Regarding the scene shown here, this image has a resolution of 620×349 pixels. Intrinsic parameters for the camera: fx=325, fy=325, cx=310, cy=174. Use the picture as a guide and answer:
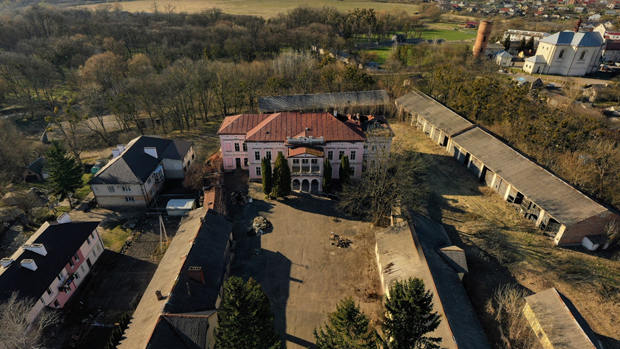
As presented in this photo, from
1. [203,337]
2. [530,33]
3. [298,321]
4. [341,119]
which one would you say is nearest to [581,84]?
[530,33]

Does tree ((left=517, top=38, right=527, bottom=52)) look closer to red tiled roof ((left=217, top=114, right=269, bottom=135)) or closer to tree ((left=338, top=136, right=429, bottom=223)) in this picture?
tree ((left=338, top=136, right=429, bottom=223))

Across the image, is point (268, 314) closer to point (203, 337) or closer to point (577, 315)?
point (203, 337)

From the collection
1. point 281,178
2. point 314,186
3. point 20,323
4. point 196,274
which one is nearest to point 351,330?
point 196,274

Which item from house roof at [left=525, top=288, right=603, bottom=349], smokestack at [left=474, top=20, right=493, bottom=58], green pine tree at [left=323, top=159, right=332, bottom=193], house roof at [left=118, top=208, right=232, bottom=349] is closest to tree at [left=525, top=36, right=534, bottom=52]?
smokestack at [left=474, top=20, right=493, bottom=58]

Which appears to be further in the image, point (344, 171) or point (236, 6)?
point (236, 6)

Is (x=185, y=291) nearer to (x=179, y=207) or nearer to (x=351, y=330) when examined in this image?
(x=351, y=330)

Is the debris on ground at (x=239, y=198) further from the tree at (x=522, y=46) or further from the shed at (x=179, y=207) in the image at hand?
the tree at (x=522, y=46)
